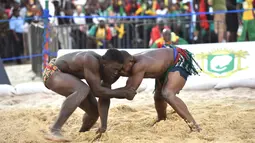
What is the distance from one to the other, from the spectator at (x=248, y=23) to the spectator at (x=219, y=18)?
482 millimetres

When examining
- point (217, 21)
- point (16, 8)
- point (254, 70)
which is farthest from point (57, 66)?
point (16, 8)

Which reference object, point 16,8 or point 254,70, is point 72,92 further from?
point 16,8

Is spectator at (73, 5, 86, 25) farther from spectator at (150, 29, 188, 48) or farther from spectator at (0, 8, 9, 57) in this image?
spectator at (150, 29, 188, 48)

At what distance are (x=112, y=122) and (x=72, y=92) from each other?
126 centimetres

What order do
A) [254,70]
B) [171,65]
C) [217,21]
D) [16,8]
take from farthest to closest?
[16,8]
[217,21]
[254,70]
[171,65]

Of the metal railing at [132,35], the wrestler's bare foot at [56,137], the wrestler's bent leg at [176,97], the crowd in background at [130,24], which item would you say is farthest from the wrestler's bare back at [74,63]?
the metal railing at [132,35]

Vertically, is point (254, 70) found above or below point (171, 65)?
below

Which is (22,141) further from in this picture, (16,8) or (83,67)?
(16,8)

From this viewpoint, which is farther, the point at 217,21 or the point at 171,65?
the point at 217,21

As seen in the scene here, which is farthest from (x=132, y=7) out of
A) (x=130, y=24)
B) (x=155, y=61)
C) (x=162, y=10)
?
(x=155, y=61)

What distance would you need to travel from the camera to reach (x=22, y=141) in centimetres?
546

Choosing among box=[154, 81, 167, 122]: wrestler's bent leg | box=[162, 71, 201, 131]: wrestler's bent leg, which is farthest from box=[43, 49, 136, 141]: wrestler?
box=[154, 81, 167, 122]: wrestler's bent leg

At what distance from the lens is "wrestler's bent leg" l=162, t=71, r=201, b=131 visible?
5.66 m

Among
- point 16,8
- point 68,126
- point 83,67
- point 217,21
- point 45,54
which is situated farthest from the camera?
point 16,8
